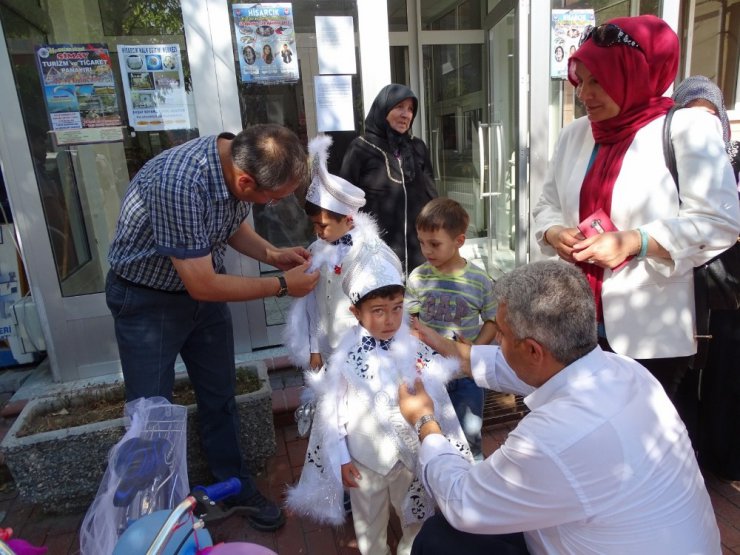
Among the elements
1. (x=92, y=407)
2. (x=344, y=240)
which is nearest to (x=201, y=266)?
(x=344, y=240)

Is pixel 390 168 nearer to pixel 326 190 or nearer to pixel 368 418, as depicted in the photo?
pixel 326 190

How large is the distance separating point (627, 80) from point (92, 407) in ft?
10.1

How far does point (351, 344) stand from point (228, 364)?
834 mm

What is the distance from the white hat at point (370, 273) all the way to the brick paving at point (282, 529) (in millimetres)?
1233

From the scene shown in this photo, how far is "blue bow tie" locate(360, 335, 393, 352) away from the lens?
1944mm

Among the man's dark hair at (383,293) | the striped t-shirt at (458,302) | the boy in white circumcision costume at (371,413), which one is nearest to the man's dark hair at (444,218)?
the striped t-shirt at (458,302)

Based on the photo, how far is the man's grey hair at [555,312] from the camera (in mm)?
1299

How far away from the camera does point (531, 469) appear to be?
1.23 metres

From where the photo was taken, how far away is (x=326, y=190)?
230cm

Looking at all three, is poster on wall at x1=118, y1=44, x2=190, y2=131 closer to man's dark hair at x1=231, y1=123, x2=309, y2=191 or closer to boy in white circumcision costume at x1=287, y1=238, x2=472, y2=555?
man's dark hair at x1=231, y1=123, x2=309, y2=191

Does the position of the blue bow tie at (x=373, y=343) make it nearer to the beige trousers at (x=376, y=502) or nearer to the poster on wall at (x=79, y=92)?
the beige trousers at (x=376, y=502)

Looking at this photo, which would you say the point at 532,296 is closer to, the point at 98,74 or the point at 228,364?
the point at 228,364

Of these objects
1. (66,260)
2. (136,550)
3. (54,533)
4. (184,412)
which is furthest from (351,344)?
(66,260)

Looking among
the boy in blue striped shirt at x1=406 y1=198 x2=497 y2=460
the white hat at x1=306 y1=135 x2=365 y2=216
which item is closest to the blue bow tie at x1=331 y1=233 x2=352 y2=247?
the white hat at x1=306 y1=135 x2=365 y2=216
